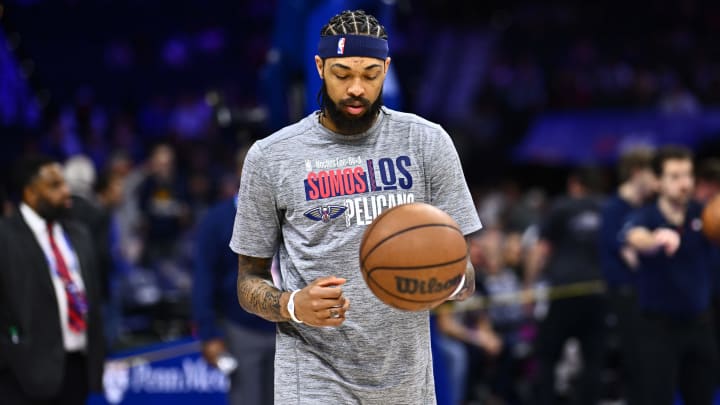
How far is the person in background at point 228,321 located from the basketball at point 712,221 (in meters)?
2.79

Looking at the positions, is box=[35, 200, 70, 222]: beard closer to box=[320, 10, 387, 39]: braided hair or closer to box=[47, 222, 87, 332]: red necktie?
box=[47, 222, 87, 332]: red necktie

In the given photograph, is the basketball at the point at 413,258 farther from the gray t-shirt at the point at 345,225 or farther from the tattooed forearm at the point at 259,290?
the tattooed forearm at the point at 259,290

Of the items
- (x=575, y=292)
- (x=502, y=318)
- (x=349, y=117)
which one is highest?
(x=349, y=117)

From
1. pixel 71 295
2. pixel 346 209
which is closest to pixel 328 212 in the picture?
pixel 346 209

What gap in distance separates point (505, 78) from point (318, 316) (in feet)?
56.3

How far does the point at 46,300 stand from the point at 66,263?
1.10 feet

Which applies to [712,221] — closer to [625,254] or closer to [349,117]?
[625,254]

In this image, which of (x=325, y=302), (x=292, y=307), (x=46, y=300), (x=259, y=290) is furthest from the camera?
(x=46, y=300)

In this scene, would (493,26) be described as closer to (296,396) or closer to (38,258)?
(38,258)

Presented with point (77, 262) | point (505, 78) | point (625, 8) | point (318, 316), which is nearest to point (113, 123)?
point (505, 78)

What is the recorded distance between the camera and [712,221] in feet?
21.3

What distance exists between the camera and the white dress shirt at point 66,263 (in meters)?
6.09

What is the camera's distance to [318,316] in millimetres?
3141

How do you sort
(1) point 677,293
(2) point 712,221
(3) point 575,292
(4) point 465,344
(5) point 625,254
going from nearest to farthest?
1. (2) point 712,221
2. (1) point 677,293
3. (5) point 625,254
4. (3) point 575,292
5. (4) point 465,344
